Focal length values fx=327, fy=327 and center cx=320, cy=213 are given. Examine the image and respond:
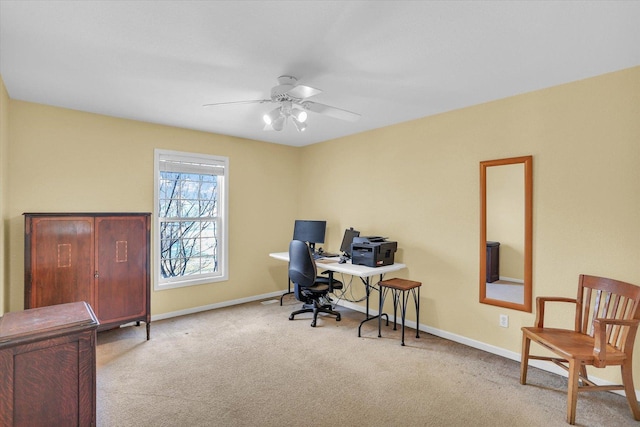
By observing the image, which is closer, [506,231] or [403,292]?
[506,231]

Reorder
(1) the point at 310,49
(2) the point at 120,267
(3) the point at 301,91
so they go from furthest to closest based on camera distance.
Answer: (2) the point at 120,267 < (3) the point at 301,91 < (1) the point at 310,49

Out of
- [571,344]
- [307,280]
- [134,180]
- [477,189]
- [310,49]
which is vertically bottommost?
[571,344]

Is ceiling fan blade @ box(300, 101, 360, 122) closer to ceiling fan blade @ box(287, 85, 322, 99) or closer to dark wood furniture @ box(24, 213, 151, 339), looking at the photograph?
ceiling fan blade @ box(287, 85, 322, 99)

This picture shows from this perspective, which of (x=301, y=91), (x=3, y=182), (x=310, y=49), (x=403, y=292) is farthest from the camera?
(x=403, y=292)

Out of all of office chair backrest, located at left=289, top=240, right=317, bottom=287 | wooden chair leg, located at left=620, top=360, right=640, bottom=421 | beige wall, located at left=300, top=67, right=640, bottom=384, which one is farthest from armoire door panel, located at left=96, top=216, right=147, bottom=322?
wooden chair leg, located at left=620, top=360, right=640, bottom=421

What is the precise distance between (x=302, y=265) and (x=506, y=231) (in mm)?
2149

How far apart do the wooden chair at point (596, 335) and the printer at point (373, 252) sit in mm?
1503

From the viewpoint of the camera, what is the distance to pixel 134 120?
3.85 metres

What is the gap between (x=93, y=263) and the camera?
3.18 m

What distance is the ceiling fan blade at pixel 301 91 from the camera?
232 cm

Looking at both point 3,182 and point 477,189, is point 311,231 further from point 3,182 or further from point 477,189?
point 3,182

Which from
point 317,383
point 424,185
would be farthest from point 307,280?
point 424,185

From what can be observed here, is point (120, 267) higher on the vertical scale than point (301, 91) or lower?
lower

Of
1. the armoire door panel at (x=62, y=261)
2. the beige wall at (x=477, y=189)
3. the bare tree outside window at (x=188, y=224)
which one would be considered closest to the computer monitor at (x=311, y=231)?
the beige wall at (x=477, y=189)
